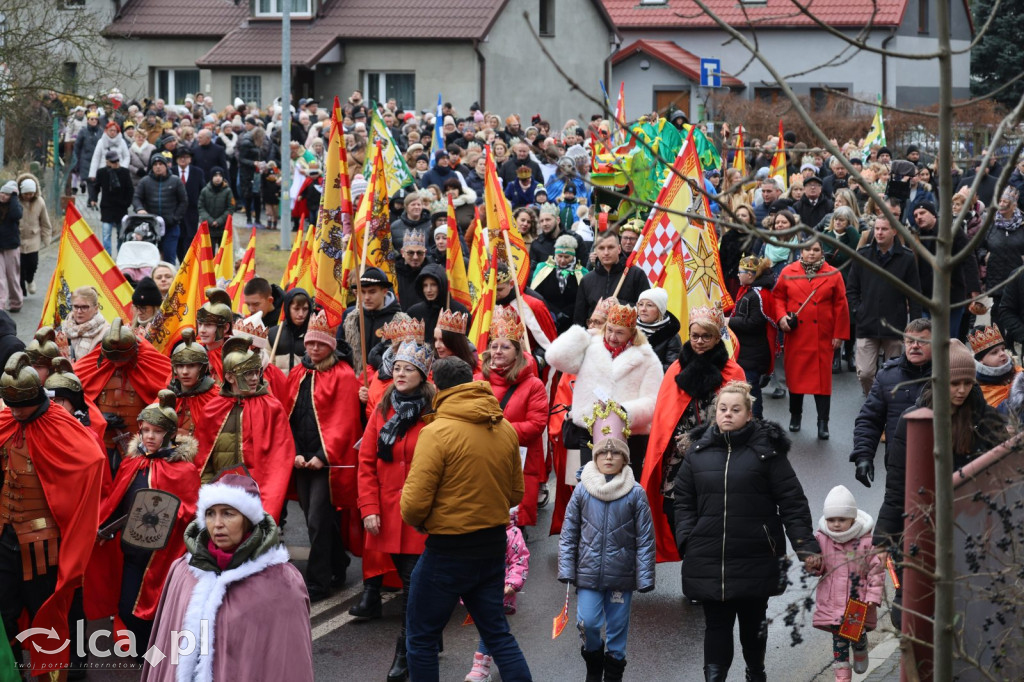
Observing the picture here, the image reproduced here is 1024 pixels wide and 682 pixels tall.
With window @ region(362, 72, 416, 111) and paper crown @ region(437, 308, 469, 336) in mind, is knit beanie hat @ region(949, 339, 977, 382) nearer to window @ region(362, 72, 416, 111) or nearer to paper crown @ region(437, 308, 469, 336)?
paper crown @ region(437, 308, 469, 336)

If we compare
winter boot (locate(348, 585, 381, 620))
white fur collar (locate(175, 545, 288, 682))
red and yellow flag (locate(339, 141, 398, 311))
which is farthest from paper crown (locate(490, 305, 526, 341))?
white fur collar (locate(175, 545, 288, 682))

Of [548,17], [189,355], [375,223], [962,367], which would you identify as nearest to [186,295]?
[375,223]

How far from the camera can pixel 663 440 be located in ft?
29.5

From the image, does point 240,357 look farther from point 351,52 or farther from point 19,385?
point 351,52

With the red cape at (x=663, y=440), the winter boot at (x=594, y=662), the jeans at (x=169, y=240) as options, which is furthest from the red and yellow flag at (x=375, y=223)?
the jeans at (x=169, y=240)

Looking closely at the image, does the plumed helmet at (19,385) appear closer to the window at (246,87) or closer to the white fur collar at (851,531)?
the white fur collar at (851,531)

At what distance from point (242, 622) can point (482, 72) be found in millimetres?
39457

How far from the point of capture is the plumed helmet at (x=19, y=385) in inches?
289

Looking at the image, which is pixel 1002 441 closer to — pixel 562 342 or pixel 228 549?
→ pixel 228 549

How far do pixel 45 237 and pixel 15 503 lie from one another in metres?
13.8

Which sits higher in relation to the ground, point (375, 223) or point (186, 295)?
point (375, 223)

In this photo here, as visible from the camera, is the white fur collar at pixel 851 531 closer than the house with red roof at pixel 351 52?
Yes

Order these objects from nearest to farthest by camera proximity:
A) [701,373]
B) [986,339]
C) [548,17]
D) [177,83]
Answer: [701,373], [986,339], [177,83], [548,17]

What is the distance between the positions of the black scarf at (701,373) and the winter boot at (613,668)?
2030 mm
